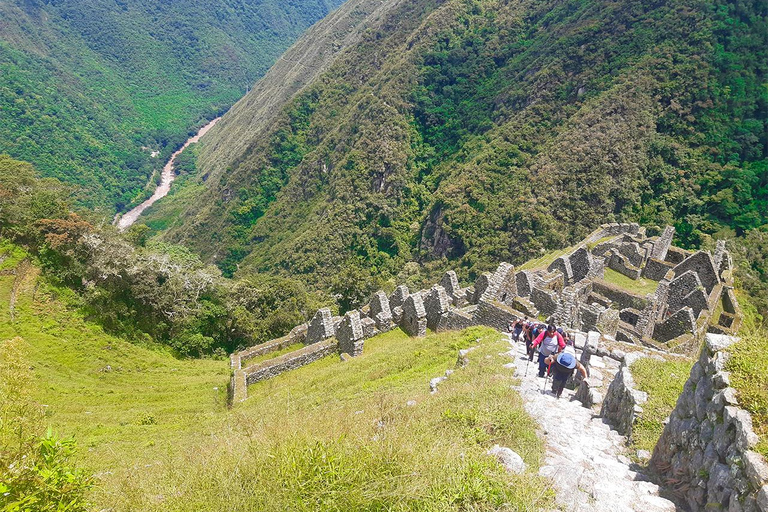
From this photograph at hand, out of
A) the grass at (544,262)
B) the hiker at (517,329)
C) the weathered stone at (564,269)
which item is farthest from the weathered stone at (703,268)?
the hiker at (517,329)

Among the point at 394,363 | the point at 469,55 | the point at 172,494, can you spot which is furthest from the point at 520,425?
the point at 469,55

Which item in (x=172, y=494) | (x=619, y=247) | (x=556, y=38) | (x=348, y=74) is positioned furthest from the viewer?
(x=348, y=74)

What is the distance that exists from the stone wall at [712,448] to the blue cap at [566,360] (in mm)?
2846

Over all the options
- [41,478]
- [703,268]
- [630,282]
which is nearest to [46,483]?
[41,478]

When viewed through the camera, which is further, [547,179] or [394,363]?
[547,179]

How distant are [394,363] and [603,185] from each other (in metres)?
55.3

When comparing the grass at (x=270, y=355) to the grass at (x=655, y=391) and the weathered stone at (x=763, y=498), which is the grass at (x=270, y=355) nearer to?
the grass at (x=655, y=391)

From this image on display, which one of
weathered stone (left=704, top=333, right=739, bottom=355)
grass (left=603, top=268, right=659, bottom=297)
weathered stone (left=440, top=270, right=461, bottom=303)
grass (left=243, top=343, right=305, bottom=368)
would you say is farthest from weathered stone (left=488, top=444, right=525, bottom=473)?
grass (left=603, top=268, right=659, bottom=297)

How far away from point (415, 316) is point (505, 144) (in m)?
68.9

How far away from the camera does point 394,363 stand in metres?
14.7

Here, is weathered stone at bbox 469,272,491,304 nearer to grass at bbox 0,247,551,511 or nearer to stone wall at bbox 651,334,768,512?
grass at bbox 0,247,551,511

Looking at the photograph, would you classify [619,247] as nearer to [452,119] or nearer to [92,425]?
[92,425]

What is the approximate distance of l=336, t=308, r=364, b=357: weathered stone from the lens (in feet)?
60.0

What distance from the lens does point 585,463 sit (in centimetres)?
661
